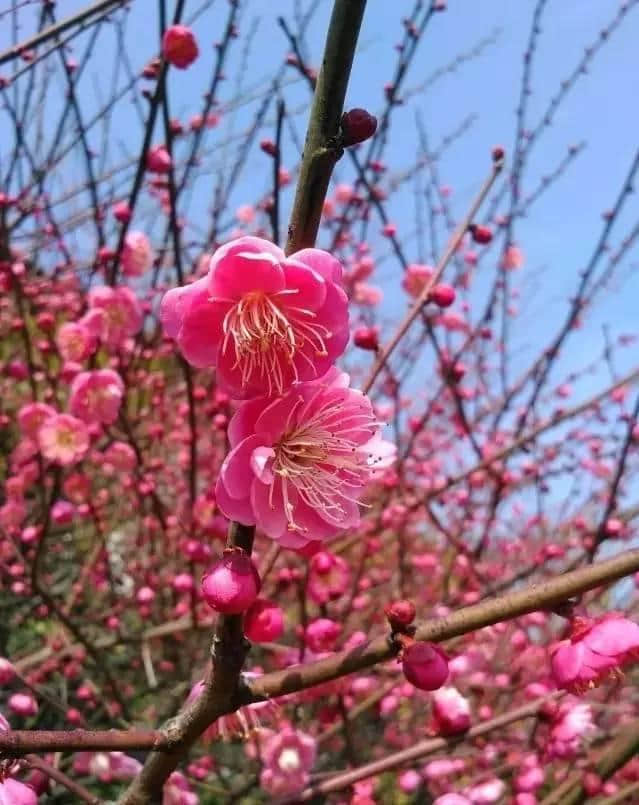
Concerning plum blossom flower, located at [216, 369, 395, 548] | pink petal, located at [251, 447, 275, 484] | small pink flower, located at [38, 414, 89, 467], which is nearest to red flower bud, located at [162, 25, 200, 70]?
small pink flower, located at [38, 414, 89, 467]

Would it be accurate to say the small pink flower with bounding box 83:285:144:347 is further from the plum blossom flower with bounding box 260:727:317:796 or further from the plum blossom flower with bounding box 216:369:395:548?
the plum blossom flower with bounding box 216:369:395:548

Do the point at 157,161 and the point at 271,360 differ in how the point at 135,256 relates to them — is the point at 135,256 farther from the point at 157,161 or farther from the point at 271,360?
the point at 271,360

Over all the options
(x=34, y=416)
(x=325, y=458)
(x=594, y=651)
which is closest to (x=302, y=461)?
(x=325, y=458)

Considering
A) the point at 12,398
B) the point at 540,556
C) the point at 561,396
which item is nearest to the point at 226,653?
the point at 540,556

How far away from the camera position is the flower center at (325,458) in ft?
3.52

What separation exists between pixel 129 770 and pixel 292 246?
1.53 meters

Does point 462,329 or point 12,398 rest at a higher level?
point 12,398

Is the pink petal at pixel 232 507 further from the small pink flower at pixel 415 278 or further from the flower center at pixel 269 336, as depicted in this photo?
the small pink flower at pixel 415 278

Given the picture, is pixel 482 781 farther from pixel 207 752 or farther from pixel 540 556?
pixel 207 752

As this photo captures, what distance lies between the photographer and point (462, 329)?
434 cm

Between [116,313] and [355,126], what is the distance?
194cm

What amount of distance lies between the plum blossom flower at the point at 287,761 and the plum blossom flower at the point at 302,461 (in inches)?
63.5

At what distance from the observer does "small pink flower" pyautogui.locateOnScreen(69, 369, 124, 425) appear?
259 centimetres

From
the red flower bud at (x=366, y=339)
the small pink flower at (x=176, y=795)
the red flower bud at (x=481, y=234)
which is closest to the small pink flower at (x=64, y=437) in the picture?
the small pink flower at (x=176, y=795)
